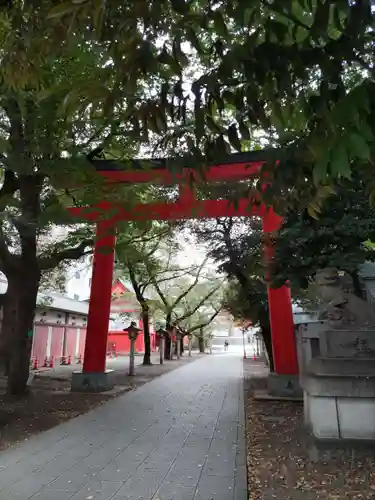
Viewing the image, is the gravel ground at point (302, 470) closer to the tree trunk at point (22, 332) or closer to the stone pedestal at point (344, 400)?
the stone pedestal at point (344, 400)

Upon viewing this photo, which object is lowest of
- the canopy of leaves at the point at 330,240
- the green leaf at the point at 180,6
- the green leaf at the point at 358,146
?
the green leaf at the point at 358,146

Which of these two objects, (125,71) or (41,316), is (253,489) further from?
(41,316)

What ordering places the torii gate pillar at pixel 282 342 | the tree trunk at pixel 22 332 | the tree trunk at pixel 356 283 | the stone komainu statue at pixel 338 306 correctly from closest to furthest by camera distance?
1. the stone komainu statue at pixel 338 306
2. the tree trunk at pixel 356 283
3. the tree trunk at pixel 22 332
4. the torii gate pillar at pixel 282 342

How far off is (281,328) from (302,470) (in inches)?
238

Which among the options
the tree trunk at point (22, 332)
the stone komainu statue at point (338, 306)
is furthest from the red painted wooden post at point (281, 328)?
the tree trunk at point (22, 332)

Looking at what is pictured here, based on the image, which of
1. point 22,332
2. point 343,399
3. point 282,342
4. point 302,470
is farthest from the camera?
point 282,342

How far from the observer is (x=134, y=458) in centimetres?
499

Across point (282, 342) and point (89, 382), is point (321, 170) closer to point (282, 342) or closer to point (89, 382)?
point (282, 342)

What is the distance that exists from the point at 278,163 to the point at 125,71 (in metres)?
0.82

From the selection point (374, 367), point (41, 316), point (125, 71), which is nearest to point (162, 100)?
point (125, 71)

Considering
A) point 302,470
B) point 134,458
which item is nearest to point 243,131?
point 302,470

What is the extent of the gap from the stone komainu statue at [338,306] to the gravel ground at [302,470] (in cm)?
165

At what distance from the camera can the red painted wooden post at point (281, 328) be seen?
404 inches

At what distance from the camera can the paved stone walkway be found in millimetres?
3914
